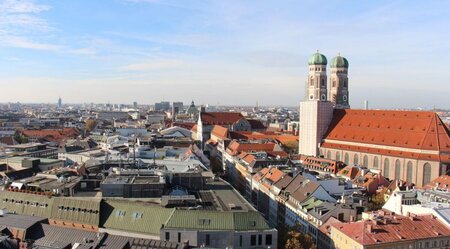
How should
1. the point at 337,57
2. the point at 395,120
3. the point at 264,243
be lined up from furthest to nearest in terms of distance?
the point at 337,57, the point at 395,120, the point at 264,243

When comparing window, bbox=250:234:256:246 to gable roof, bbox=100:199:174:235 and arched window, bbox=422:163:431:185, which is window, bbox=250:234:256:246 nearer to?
gable roof, bbox=100:199:174:235

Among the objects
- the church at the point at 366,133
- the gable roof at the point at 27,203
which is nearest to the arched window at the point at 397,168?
the church at the point at 366,133

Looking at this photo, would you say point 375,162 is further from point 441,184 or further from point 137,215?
point 137,215

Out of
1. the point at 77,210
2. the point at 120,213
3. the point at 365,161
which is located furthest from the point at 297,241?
the point at 365,161

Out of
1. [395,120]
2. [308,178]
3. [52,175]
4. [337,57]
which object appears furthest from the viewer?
[337,57]

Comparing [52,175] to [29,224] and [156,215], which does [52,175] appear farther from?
[156,215]

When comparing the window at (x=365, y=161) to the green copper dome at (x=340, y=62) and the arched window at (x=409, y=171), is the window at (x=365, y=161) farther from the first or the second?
the green copper dome at (x=340, y=62)

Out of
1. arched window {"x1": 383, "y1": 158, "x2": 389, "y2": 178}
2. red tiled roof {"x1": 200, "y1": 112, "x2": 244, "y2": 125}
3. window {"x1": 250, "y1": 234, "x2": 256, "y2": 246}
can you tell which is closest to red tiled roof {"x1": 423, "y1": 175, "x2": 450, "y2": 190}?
arched window {"x1": 383, "y1": 158, "x2": 389, "y2": 178}

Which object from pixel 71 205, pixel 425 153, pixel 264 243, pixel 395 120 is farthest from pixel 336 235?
pixel 395 120
